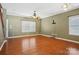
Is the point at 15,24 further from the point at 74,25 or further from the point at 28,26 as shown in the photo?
the point at 74,25

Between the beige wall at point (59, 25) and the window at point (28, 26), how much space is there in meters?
0.20

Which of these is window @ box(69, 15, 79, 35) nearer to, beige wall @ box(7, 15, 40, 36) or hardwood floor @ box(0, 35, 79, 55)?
hardwood floor @ box(0, 35, 79, 55)

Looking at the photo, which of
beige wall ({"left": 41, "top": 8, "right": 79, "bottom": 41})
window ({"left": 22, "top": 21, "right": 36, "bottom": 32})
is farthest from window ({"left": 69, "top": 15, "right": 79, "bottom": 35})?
window ({"left": 22, "top": 21, "right": 36, "bottom": 32})

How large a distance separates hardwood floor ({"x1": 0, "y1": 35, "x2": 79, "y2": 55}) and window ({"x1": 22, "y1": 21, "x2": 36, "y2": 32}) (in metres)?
0.17

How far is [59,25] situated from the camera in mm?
1729

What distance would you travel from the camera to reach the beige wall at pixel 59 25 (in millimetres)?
1644

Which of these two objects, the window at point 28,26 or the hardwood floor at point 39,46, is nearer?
the hardwood floor at point 39,46

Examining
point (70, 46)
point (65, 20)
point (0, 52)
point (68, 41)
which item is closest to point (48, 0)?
point (65, 20)

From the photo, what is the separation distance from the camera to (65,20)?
5.65 feet

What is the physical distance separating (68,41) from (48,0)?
3.00 ft

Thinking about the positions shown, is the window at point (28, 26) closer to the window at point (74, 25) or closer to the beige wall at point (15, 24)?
the beige wall at point (15, 24)

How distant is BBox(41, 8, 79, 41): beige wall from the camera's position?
Result: 64.7 inches

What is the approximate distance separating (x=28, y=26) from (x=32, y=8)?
38 cm

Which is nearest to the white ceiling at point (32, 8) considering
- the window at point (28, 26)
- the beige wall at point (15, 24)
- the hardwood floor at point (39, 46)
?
the beige wall at point (15, 24)
